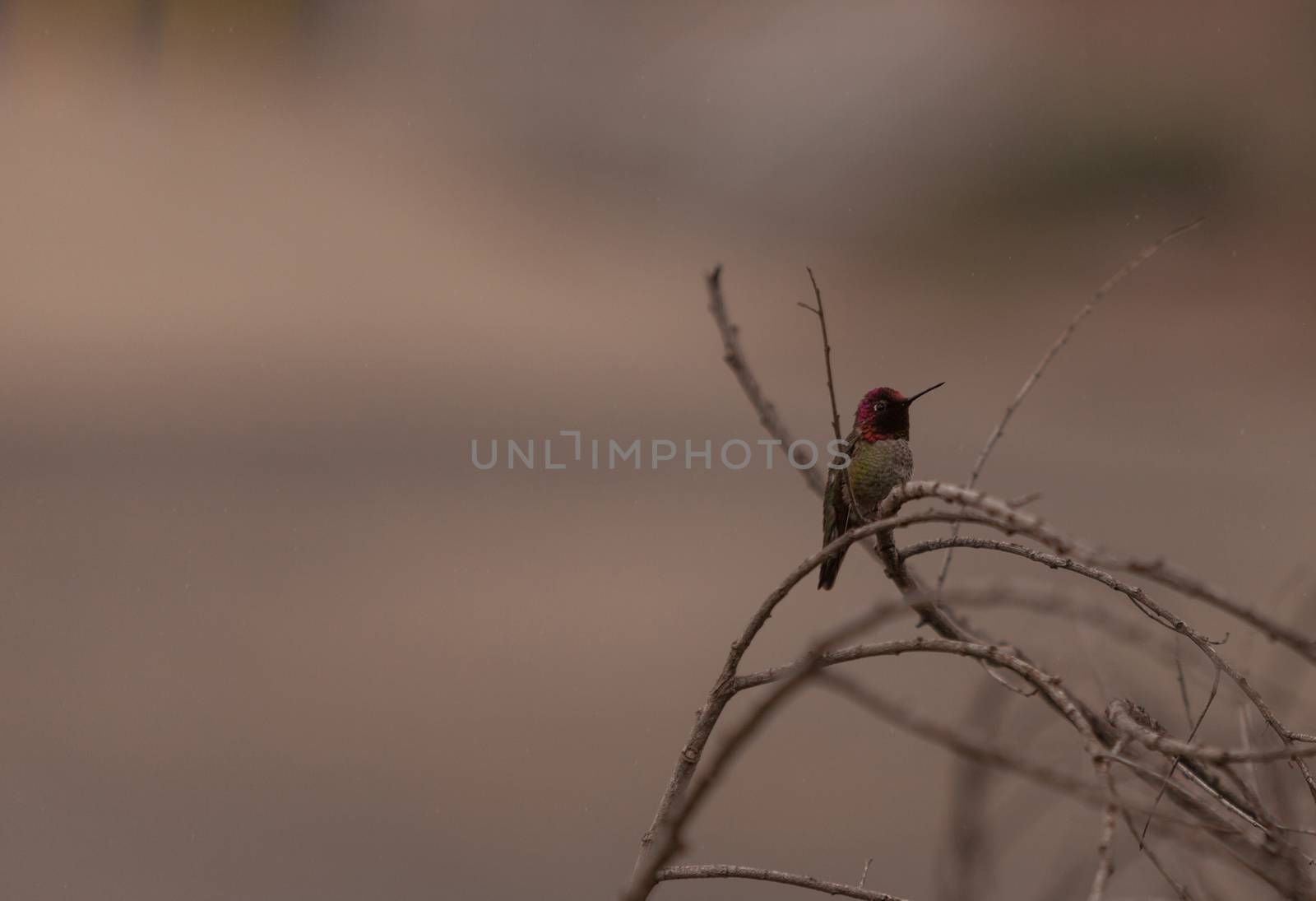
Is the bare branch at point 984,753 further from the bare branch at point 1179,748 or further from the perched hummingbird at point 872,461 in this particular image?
the perched hummingbird at point 872,461

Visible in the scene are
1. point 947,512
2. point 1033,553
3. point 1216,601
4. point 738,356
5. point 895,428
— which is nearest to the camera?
point 1216,601

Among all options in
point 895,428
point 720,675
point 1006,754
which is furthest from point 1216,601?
point 895,428

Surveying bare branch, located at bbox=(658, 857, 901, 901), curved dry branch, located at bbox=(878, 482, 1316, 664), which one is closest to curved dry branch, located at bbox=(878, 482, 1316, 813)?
curved dry branch, located at bbox=(878, 482, 1316, 664)

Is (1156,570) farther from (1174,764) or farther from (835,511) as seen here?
(835,511)

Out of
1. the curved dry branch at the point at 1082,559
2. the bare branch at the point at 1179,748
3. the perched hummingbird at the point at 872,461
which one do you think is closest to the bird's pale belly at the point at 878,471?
the perched hummingbird at the point at 872,461

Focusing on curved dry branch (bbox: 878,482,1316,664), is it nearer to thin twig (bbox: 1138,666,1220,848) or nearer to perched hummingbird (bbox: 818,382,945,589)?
thin twig (bbox: 1138,666,1220,848)

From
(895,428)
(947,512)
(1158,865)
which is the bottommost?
(1158,865)

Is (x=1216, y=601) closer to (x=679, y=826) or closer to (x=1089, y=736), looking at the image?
(x=1089, y=736)
